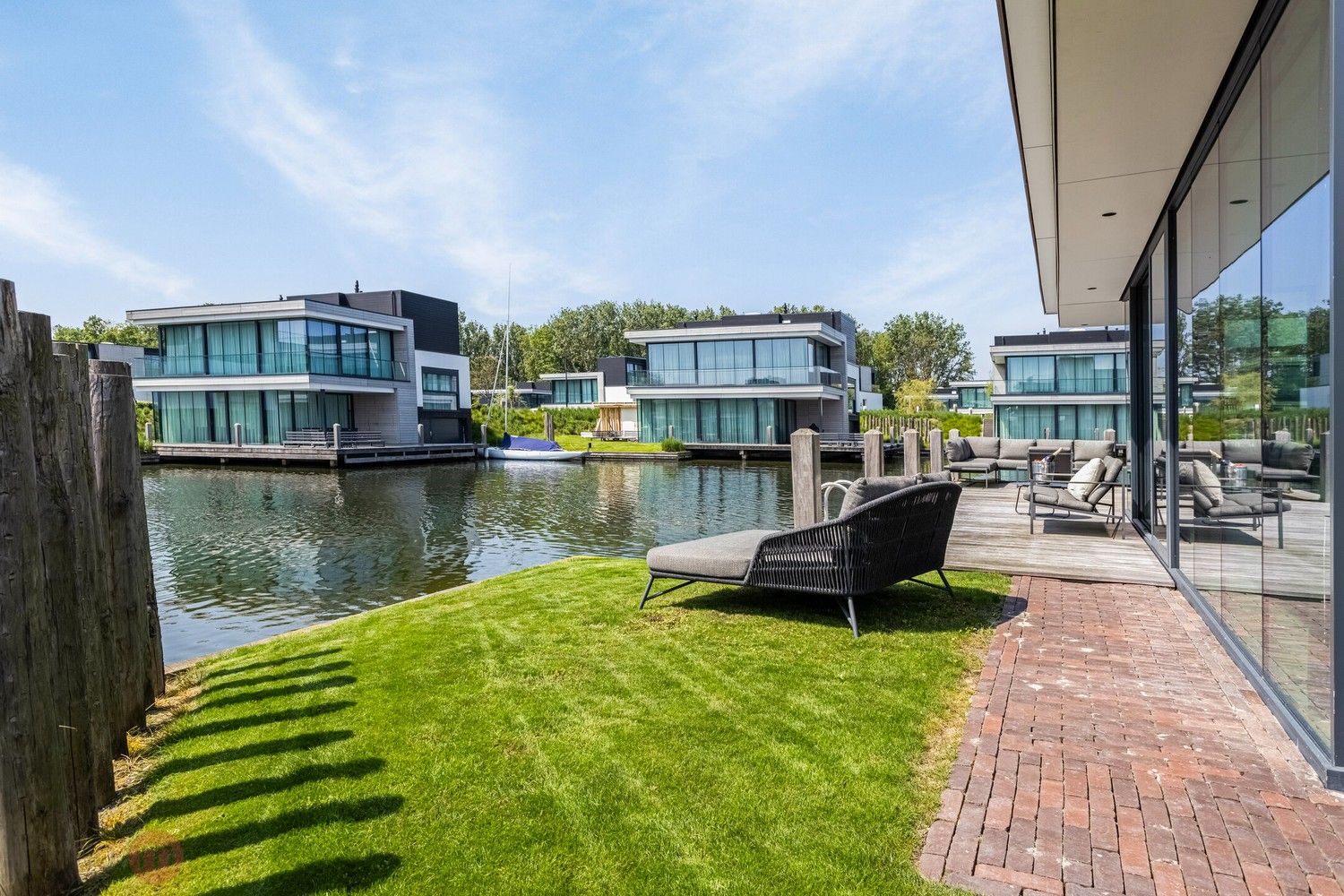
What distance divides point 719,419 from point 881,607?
33904mm

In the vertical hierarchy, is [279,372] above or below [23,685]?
above

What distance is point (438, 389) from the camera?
4422cm

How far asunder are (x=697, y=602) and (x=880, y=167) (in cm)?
1329

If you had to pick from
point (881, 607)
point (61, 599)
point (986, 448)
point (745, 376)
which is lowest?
point (881, 607)

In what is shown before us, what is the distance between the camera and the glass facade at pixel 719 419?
1513 inches

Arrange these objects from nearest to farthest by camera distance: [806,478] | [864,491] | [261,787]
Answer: [261,787]
[864,491]
[806,478]

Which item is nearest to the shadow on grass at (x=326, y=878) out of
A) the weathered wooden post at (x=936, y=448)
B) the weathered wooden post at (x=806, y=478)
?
the weathered wooden post at (x=806, y=478)

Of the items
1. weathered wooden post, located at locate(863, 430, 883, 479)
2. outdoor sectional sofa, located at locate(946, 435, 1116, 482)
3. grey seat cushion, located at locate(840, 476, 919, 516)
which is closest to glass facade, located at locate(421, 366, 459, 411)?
outdoor sectional sofa, located at locate(946, 435, 1116, 482)

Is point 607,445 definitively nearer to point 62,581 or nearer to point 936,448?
point 936,448

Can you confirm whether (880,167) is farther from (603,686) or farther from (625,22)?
(603,686)

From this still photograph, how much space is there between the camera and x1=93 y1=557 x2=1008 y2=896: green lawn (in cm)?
247

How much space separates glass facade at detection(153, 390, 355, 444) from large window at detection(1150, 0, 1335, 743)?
36.2 metres
